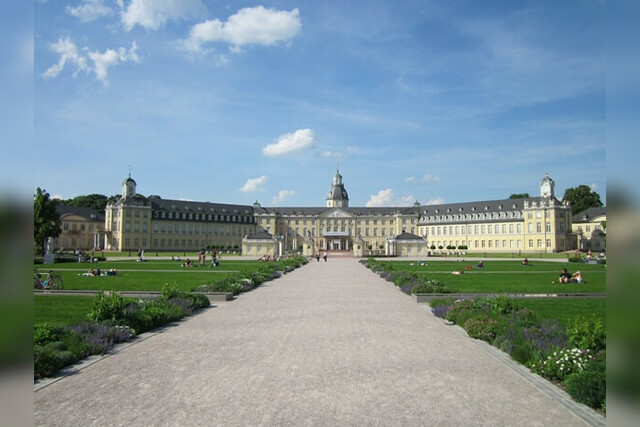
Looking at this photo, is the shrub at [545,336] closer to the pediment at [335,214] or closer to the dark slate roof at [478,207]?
the dark slate roof at [478,207]

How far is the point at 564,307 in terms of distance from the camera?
58.3 ft

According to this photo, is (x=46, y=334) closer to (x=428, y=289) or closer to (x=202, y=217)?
(x=428, y=289)

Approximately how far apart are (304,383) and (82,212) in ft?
373

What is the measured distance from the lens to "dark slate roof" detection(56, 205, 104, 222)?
106 meters

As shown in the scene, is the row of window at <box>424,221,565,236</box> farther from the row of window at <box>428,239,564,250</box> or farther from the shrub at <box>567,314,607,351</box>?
the shrub at <box>567,314,607,351</box>

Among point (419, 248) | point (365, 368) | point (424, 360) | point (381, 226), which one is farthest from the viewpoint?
point (381, 226)

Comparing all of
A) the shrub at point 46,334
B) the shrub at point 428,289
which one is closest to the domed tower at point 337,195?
the shrub at point 428,289

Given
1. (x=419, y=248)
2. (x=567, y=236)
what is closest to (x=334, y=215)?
(x=419, y=248)

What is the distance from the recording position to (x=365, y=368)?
9.66 metres

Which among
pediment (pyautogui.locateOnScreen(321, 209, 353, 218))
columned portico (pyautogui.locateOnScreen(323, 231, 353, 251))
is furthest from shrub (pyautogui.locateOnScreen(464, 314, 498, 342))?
pediment (pyautogui.locateOnScreen(321, 209, 353, 218))

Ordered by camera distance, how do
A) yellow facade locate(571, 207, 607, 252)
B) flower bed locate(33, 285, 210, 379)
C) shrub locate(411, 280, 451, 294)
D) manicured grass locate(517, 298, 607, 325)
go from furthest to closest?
yellow facade locate(571, 207, 607, 252), shrub locate(411, 280, 451, 294), manicured grass locate(517, 298, 607, 325), flower bed locate(33, 285, 210, 379)

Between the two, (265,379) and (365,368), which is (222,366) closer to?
(265,379)

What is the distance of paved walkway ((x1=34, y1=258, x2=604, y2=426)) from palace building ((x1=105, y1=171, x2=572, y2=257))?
72.3 m

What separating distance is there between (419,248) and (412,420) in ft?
272
